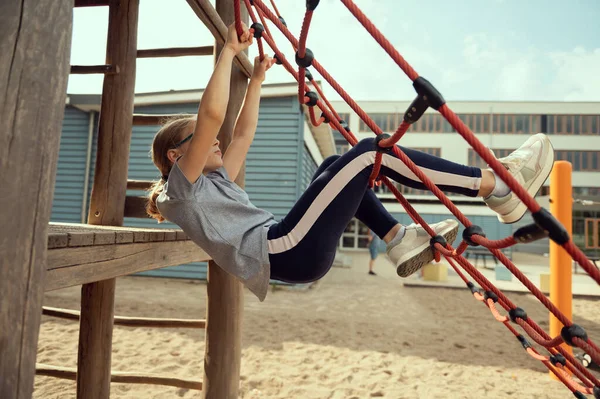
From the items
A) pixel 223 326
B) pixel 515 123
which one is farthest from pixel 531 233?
pixel 515 123

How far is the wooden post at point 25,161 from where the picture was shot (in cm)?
80

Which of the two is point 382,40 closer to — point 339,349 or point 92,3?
point 92,3

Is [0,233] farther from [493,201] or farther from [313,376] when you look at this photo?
[313,376]

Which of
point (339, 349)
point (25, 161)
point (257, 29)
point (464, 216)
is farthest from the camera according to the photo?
point (339, 349)

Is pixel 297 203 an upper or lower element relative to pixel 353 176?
lower

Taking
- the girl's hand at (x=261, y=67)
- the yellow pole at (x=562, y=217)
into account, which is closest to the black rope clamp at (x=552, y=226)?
the girl's hand at (x=261, y=67)

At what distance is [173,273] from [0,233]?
949 cm

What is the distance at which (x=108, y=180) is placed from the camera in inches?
99.9

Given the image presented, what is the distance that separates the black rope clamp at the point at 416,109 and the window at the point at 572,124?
102 feet

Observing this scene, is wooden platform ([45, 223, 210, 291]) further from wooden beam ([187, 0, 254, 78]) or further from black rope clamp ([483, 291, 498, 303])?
black rope clamp ([483, 291, 498, 303])

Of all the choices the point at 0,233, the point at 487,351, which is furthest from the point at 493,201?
the point at 487,351

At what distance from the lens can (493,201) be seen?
1.60 meters

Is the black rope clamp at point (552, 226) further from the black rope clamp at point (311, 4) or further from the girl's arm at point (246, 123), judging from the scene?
the girl's arm at point (246, 123)

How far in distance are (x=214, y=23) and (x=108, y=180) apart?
1165 millimetres
